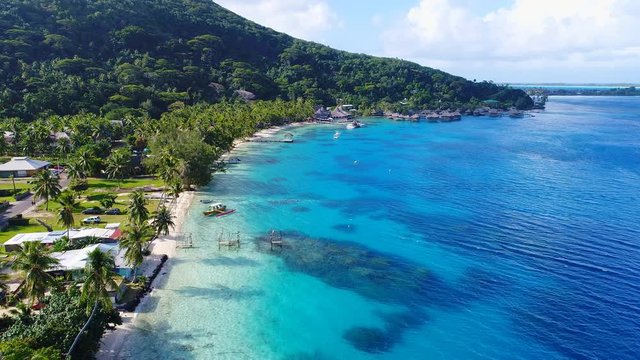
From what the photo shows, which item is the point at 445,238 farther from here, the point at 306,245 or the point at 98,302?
the point at 98,302

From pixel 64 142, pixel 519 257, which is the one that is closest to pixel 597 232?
pixel 519 257

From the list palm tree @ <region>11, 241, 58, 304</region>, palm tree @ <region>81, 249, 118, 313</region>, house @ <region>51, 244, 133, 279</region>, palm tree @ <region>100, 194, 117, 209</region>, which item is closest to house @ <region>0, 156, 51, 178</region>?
palm tree @ <region>100, 194, 117, 209</region>

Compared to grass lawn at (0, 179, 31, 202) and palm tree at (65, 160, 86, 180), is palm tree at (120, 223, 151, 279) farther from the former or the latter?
palm tree at (65, 160, 86, 180)

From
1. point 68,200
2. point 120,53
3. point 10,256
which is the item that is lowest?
point 10,256

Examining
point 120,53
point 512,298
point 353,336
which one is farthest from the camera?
point 120,53

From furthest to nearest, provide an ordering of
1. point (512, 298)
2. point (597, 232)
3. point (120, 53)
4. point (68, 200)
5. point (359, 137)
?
point (120, 53) < point (359, 137) < point (597, 232) < point (68, 200) < point (512, 298)

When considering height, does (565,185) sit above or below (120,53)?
below

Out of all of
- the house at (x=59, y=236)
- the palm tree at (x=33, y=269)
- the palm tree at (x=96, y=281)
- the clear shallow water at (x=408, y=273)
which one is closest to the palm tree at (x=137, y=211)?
the house at (x=59, y=236)
